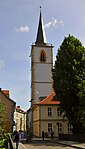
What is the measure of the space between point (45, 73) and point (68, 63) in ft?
95.1

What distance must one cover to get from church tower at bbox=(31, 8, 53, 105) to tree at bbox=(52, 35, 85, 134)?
81.8 ft

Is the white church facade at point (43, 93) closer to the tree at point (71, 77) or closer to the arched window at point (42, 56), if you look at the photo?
the arched window at point (42, 56)

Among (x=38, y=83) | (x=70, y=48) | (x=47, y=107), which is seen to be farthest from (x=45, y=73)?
(x=70, y=48)

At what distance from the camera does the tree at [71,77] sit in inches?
1614

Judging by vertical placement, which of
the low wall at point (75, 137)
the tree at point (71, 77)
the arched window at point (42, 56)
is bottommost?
the low wall at point (75, 137)

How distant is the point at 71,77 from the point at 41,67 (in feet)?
100

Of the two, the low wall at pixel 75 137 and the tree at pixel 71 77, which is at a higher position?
the tree at pixel 71 77

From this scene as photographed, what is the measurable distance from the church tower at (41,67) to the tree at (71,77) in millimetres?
24934

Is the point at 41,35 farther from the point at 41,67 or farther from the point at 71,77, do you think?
the point at 71,77

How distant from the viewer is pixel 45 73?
236 ft

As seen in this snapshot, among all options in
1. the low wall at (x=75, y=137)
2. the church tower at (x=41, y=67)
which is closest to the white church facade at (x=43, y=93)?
the church tower at (x=41, y=67)

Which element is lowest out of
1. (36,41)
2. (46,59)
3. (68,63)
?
(68,63)

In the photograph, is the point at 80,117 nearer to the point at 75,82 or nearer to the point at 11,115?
the point at 75,82

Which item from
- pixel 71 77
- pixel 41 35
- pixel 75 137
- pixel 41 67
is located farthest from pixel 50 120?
pixel 41 35
